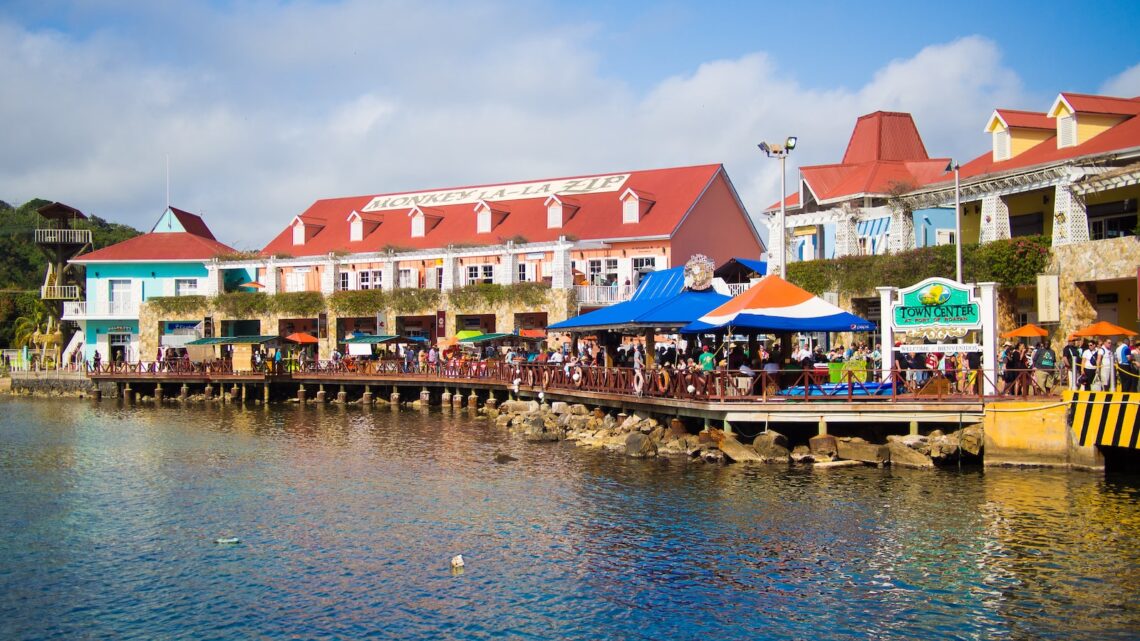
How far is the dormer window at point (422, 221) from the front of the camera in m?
58.1

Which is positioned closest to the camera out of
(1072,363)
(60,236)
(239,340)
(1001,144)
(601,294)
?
(1072,363)

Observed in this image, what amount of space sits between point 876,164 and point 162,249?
4476cm

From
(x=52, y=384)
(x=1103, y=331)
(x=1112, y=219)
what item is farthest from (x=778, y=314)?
(x=52, y=384)

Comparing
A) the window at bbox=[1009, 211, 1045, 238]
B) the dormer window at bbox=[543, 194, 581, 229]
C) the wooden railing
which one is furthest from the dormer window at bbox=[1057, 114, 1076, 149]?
the dormer window at bbox=[543, 194, 581, 229]

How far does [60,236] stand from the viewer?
208ft

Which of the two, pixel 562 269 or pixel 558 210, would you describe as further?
pixel 558 210

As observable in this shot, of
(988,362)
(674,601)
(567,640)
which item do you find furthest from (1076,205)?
(567,640)

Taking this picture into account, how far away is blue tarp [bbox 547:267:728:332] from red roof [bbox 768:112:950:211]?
34.0ft

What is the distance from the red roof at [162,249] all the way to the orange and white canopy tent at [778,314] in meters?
44.0

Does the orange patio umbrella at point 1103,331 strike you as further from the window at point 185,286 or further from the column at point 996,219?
the window at point 185,286

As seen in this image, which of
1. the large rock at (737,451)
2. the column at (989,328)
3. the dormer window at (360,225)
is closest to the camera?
the column at (989,328)

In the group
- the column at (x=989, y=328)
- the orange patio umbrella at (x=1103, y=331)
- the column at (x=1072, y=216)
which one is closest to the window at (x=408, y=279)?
the column at (x=1072, y=216)

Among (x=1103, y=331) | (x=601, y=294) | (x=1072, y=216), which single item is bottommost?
(x=1103, y=331)

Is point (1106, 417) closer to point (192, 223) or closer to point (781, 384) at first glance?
point (781, 384)
